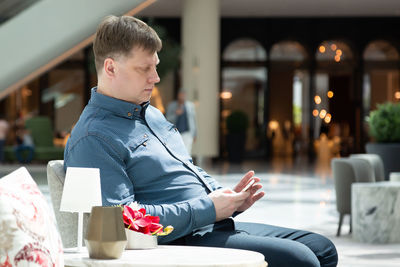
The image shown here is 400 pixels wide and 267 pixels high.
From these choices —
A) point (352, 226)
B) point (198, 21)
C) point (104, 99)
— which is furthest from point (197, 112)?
point (104, 99)

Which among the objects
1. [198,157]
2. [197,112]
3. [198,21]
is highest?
[198,21]

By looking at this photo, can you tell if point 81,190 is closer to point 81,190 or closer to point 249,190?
point 81,190

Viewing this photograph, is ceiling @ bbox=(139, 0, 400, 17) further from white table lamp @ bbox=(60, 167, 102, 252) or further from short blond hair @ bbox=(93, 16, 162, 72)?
white table lamp @ bbox=(60, 167, 102, 252)

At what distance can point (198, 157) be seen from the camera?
1897 cm

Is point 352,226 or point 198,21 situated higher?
point 198,21

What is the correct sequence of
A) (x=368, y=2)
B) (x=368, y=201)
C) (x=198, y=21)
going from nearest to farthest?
(x=368, y=201), (x=198, y=21), (x=368, y=2)

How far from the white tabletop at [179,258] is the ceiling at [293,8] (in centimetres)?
1815

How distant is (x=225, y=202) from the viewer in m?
2.60

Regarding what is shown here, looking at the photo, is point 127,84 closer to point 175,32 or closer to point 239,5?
point 239,5

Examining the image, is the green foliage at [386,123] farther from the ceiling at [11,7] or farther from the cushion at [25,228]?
the cushion at [25,228]

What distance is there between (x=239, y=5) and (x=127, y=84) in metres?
18.4

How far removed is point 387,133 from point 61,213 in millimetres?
8204

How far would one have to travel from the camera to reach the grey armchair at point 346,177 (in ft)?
23.8

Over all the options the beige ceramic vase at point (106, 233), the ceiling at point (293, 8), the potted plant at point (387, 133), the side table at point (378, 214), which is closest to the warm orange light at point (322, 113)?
the ceiling at point (293, 8)
